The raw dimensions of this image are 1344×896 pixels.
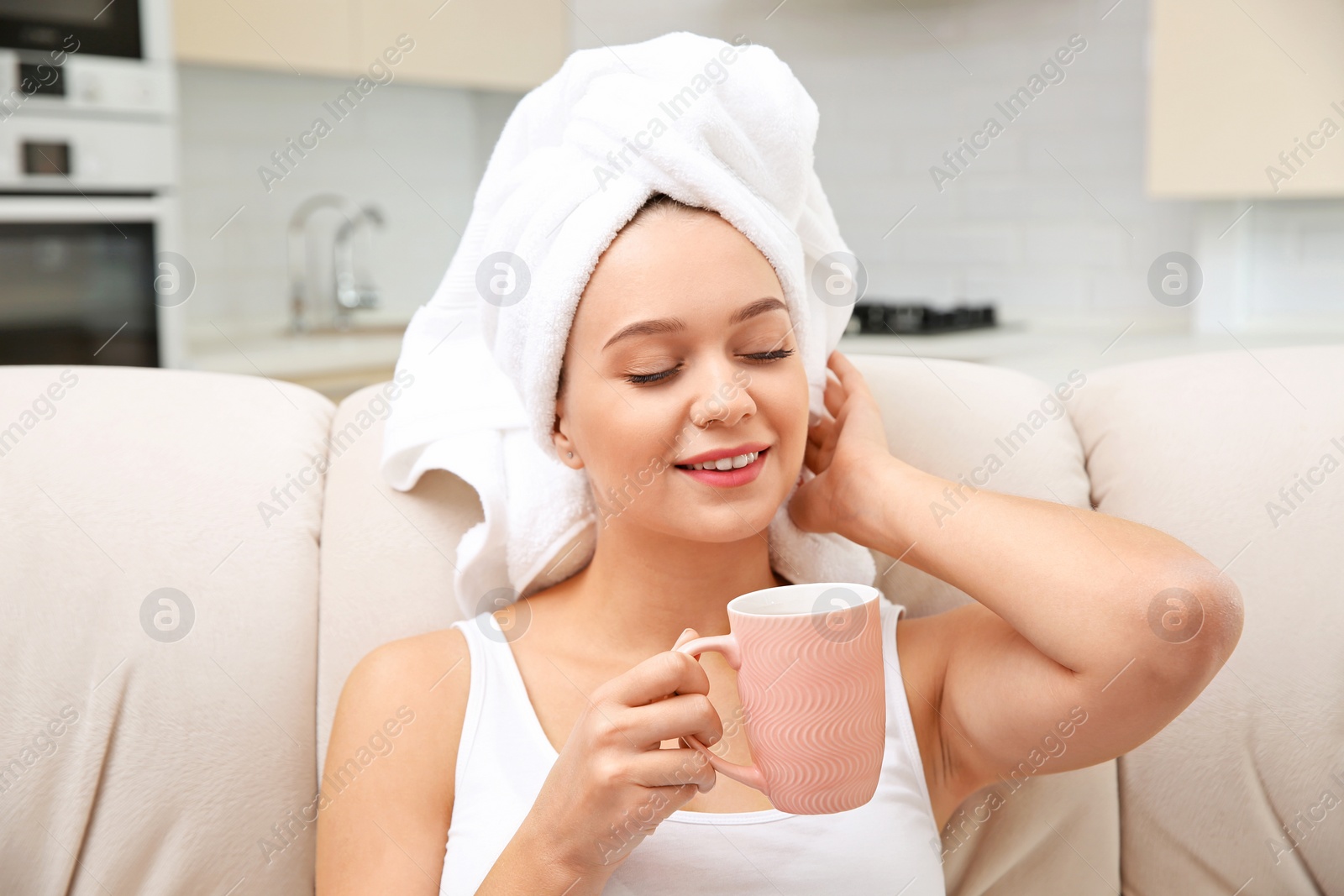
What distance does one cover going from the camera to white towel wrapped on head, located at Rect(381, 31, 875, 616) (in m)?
1.04

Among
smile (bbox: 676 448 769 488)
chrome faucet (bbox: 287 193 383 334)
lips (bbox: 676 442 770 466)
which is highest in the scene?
chrome faucet (bbox: 287 193 383 334)

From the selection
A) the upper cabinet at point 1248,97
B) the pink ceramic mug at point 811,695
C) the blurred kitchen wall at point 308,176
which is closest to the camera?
the pink ceramic mug at point 811,695

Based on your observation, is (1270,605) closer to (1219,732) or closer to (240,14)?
(1219,732)

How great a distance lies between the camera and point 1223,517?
1.20 m

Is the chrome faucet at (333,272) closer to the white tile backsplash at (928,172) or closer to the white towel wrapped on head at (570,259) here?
the white tile backsplash at (928,172)

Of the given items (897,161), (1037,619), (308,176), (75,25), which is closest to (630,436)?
(1037,619)

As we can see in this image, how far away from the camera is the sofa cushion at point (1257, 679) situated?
114 centimetres

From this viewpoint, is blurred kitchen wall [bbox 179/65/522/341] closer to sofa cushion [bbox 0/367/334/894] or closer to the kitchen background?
the kitchen background

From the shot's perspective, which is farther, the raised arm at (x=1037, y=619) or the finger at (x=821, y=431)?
the finger at (x=821, y=431)

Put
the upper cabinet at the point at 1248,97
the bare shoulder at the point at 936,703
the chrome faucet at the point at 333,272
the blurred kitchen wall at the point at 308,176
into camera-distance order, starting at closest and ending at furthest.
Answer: the bare shoulder at the point at 936,703 → the upper cabinet at the point at 1248,97 → the blurred kitchen wall at the point at 308,176 → the chrome faucet at the point at 333,272

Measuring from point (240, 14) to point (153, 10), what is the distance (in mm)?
310

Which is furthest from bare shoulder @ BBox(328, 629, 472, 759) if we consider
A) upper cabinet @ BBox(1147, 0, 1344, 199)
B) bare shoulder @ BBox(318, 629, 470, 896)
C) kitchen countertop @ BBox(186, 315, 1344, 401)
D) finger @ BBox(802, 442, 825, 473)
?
upper cabinet @ BBox(1147, 0, 1344, 199)

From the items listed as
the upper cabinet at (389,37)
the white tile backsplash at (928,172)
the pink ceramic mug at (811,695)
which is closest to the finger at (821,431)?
the pink ceramic mug at (811,695)

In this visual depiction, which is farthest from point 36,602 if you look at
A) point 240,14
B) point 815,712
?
point 240,14
